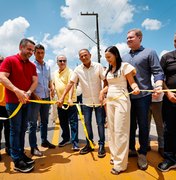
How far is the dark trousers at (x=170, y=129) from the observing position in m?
3.46

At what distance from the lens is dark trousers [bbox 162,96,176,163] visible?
346cm

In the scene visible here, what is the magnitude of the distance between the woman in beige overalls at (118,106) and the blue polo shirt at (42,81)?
1585mm

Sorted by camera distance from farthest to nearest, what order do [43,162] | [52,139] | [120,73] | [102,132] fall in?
1. [52,139]
2. [102,132]
3. [43,162]
4. [120,73]

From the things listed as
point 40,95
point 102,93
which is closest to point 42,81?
point 40,95

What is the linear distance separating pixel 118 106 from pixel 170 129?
95 cm

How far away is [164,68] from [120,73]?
2.50 ft

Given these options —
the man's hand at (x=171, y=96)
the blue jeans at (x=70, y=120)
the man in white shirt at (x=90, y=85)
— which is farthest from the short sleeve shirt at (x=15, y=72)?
the man's hand at (x=171, y=96)

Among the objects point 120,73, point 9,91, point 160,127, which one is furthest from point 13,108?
point 160,127

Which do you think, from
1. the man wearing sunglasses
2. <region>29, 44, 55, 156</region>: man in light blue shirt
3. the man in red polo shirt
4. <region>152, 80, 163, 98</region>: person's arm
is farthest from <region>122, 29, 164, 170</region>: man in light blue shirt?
<region>29, 44, 55, 156</region>: man in light blue shirt

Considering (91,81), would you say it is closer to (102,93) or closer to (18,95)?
(102,93)

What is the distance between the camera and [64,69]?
5.02 m

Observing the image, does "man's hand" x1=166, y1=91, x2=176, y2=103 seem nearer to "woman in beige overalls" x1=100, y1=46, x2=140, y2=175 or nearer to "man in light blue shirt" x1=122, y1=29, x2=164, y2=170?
"man in light blue shirt" x1=122, y1=29, x2=164, y2=170

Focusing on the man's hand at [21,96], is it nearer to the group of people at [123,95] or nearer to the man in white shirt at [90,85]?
the group of people at [123,95]

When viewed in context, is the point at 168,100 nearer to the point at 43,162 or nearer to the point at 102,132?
the point at 102,132
